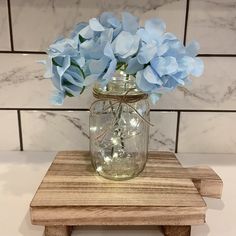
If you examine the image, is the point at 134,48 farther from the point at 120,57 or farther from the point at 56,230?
the point at 56,230

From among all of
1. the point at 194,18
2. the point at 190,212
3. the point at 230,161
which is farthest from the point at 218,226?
the point at 194,18

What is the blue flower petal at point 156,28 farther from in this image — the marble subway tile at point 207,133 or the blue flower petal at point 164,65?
the marble subway tile at point 207,133

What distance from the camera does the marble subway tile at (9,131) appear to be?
2.56 feet

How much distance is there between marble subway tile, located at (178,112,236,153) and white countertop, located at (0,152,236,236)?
0.02 meters

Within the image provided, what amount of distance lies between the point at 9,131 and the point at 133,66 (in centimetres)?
40

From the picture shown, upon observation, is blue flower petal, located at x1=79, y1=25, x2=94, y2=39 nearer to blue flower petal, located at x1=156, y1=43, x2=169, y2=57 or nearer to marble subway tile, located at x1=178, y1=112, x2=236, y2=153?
blue flower petal, located at x1=156, y1=43, x2=169, y2=57

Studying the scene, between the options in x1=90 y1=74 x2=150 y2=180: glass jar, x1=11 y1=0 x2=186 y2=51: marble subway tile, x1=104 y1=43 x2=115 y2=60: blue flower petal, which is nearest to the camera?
x1=104 y1=43 x2=115 y2=60: blue flower petal

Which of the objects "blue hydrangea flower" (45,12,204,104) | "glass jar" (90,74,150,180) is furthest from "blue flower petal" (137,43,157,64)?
"glass jar" (90,74,150,180)

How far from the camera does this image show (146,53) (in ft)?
1.55

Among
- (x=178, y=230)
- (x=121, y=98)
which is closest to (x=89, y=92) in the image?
(x=121, y=98)

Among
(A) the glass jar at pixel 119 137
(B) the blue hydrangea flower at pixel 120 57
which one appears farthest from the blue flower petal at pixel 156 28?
(A) the glass jar at pixel 119 137

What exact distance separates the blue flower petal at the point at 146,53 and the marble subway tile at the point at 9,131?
1.29 feet

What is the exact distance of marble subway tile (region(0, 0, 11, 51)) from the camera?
0.70 meters

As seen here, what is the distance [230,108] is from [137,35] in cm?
37
